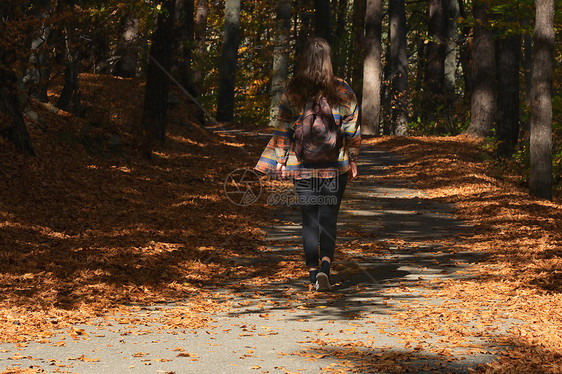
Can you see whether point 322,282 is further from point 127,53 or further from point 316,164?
point 127,53

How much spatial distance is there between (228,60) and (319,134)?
78.2 feet

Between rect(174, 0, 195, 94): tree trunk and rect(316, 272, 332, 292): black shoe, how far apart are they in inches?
622

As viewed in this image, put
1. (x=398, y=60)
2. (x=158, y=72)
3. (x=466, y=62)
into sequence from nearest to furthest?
(x=158, y=72) → (x=398, y=60) → (x=466, y=62)

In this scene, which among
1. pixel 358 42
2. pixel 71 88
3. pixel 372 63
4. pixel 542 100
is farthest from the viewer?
pixel 358 42

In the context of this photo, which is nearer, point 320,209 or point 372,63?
point 320,209

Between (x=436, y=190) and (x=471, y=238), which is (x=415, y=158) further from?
(x=471, y=238)

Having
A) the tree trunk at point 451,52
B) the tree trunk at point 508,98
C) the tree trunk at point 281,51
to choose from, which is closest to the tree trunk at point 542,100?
the tree trunk at point 508,98

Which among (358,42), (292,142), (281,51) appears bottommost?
(292,142)

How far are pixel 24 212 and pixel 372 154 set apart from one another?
1331 centimetres

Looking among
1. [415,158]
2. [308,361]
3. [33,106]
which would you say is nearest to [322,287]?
[308,361]

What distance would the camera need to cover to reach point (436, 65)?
A: 30.2m

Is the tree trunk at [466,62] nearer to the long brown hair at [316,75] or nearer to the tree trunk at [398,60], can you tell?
the tree trunk at [398,60]

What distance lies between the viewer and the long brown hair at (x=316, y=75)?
7.06 metres

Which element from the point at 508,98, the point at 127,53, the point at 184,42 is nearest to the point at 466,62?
the point at 508,98
